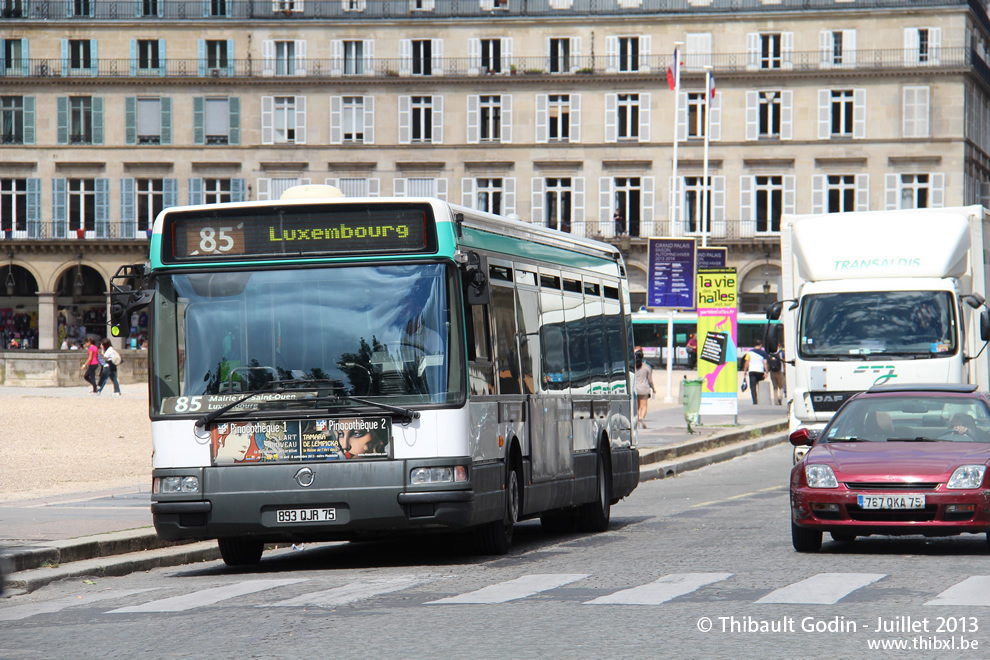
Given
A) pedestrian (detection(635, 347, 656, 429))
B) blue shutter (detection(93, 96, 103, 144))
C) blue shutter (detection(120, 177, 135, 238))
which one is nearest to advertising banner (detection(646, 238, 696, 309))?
pedestrian (detection(635, 347, 656, 429))

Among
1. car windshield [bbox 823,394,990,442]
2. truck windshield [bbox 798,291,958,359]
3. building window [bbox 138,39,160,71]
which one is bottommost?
car windshield [bbox 823,394,990,442]

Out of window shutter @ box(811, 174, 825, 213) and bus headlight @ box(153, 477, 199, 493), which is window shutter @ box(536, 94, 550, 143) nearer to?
window shutter @ box(811, 174, 825, 213)

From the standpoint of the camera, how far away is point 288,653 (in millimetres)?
7816

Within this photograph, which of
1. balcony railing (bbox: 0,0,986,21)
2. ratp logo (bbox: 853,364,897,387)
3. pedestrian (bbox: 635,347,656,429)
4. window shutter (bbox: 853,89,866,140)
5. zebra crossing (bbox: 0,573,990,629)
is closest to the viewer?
zebra crossing (bbox: 0,573,990,629)

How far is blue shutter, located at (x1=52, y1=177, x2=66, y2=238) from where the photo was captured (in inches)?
2911

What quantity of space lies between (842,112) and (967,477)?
61713 mm

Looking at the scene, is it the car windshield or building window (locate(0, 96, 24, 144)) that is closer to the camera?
the car windshield

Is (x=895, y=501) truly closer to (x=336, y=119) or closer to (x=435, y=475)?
(x=435, y=475)

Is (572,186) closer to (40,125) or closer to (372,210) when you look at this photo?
(40,125)

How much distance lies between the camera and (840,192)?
71.9m

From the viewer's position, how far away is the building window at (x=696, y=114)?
72812mm

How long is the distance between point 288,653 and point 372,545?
23.1 ft

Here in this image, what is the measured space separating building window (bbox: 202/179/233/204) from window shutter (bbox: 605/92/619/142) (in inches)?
716

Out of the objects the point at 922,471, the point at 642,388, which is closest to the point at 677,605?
the point at 922,471
